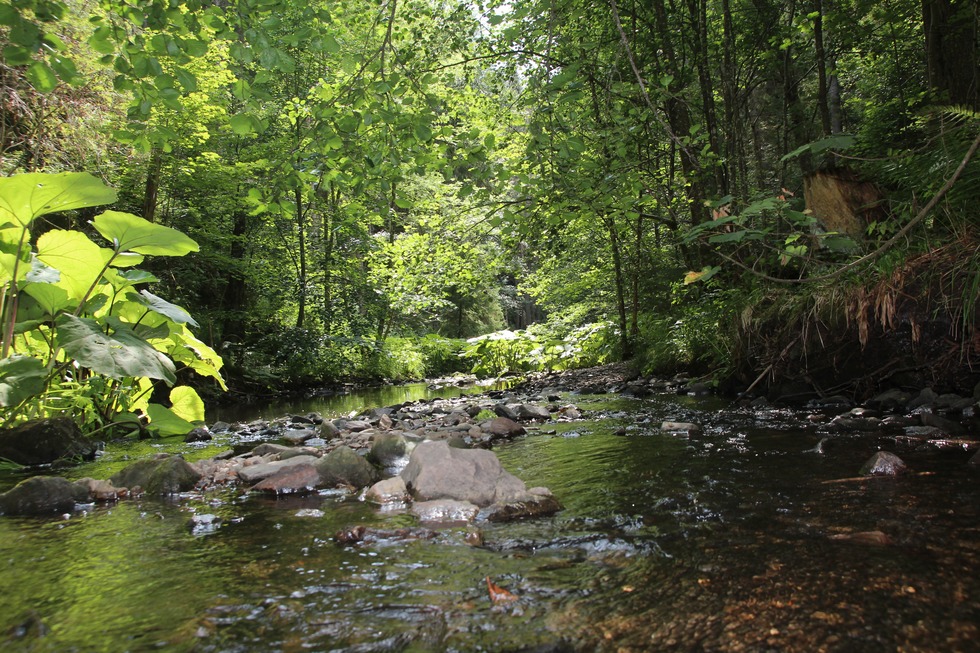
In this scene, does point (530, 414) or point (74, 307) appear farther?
point (530, 414)

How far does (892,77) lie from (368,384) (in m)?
13.4

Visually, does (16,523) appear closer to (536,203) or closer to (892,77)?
Result: (536,203)

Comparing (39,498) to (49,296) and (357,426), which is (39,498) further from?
(357,426)

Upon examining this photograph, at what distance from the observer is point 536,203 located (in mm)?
5125

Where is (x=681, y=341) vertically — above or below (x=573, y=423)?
above

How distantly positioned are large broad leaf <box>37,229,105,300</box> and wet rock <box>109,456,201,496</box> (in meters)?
1.67

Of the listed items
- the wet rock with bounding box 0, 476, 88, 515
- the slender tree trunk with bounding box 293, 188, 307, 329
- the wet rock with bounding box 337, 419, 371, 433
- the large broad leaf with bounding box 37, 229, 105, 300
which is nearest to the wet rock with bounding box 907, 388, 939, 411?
the wet rock with bounding box 337, 419, 371, 433

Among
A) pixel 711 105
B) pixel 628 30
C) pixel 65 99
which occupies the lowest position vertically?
pixel 711 105

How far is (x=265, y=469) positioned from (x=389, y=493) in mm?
1089

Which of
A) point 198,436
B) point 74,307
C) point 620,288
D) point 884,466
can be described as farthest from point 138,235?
point 620,288

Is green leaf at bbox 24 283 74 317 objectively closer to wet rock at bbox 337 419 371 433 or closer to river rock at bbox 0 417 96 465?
river rock at bbox 0 417 96 465

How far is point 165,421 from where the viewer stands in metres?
5.75

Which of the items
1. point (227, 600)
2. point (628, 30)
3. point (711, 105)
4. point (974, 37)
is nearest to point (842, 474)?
point (227, 600)

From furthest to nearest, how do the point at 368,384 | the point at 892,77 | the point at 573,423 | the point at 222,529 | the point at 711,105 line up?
the point at 368,384
the point at 892,77
the point at 711,105
the point at 573,423
the point at 222,529
